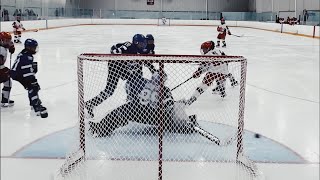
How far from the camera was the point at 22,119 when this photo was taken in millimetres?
3578

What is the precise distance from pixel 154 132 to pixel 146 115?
0.13 metres

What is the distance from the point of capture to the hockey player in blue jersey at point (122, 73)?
282 cm

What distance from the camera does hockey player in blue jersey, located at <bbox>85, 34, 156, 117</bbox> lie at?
111 inches

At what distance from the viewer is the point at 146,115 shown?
289cm

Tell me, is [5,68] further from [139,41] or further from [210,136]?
[210,136]

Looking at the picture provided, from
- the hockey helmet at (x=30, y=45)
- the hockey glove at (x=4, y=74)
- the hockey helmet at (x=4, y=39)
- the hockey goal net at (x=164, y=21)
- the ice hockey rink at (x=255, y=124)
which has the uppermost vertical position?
the hockey goal net at (x=164, y=21)

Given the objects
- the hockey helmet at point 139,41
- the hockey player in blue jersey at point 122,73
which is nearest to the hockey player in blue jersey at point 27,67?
the hockey player in blue jersey at point 122,73

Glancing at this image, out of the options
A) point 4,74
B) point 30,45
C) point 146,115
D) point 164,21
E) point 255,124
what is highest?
point 164,21

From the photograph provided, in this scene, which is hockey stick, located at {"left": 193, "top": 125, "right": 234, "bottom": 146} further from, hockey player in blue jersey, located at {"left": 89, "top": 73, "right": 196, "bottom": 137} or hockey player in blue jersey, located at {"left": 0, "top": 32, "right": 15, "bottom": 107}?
hockey player in blue jersey, located at {"left": 0, "top": 32, "right": 15, "bottom": 107}

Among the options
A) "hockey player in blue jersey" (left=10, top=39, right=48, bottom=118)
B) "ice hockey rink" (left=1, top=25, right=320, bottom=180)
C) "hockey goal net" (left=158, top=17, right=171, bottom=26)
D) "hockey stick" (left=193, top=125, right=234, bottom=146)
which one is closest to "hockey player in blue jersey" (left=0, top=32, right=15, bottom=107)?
"ice hockey rink" (left=1, top=25, right=320, bottom=180)

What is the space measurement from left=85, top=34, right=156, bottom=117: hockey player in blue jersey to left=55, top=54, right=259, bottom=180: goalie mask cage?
1cm

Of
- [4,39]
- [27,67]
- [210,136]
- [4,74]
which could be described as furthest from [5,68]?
[210,136]

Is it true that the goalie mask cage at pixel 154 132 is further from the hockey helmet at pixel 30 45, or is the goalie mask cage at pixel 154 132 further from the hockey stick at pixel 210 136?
the hockey helmet at pixel 30 45

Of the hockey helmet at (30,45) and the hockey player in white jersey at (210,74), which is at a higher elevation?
the hockey helmet at (30,45)
